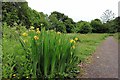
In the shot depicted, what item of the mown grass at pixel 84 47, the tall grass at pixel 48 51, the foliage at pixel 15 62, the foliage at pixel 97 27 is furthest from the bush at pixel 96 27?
the foliage at pixel 15 62

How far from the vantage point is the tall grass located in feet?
14.9

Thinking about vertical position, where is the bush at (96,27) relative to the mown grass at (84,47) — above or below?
above

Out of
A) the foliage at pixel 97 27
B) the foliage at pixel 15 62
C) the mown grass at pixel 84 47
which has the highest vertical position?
the foliage at pixel 97 27

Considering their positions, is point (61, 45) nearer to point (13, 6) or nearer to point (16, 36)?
point (16, 36)

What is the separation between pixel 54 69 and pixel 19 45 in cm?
79

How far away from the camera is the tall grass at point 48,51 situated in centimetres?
454

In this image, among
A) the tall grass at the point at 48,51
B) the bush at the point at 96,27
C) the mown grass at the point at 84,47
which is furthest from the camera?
the bush at the point at 96,27

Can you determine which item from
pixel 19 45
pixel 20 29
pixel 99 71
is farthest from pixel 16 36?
pixel 99 71

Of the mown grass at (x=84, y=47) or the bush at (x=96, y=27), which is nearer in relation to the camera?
the mown grass at (x=84, y=47)

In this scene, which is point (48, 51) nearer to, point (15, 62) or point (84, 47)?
point (15, 62)

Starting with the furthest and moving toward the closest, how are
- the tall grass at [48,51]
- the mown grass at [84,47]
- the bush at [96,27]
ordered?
the bush at [96,27]
the mown grass at [84,47]
the tall grass at [48,51]

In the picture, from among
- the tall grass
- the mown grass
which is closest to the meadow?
the tall grass

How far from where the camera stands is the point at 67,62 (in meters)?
5.00

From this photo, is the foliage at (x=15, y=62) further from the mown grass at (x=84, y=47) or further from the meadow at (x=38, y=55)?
the mown grass at (x=84, y=47)
